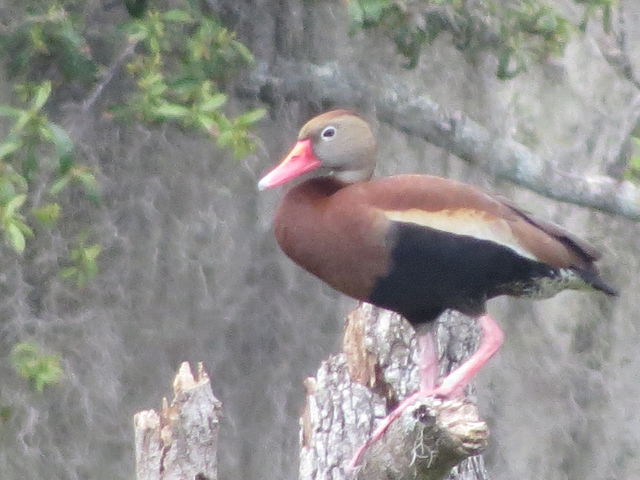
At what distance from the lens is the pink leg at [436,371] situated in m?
2.60

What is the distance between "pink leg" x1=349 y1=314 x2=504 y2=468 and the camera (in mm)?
2605

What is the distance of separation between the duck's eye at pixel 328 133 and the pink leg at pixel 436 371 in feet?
1.35

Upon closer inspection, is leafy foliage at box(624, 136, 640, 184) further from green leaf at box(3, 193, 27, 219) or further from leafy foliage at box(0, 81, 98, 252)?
green leaf at box(3, 193, 27, 219)

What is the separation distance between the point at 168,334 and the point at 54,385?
1.08 ft

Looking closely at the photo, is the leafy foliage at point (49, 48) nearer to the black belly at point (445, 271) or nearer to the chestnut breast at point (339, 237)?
the chestnut breast at point (339, 237)

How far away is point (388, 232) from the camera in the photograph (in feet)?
8.28

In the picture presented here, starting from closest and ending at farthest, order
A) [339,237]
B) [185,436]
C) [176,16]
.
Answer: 1. [185,436]
2. [339,237]
3. [176,16]

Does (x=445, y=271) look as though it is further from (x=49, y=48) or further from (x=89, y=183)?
(x=49, y=48)

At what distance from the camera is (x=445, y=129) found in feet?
12.1

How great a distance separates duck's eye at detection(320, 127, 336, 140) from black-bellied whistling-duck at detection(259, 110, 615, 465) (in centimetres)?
9

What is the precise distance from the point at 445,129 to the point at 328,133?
3.26 ft

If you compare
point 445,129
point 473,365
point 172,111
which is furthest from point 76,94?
point 473,365

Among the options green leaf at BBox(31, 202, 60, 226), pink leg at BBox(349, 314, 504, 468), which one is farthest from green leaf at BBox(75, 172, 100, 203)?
pink leg at BBox(349, 314, 504, 468)

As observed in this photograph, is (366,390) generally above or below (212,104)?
below
